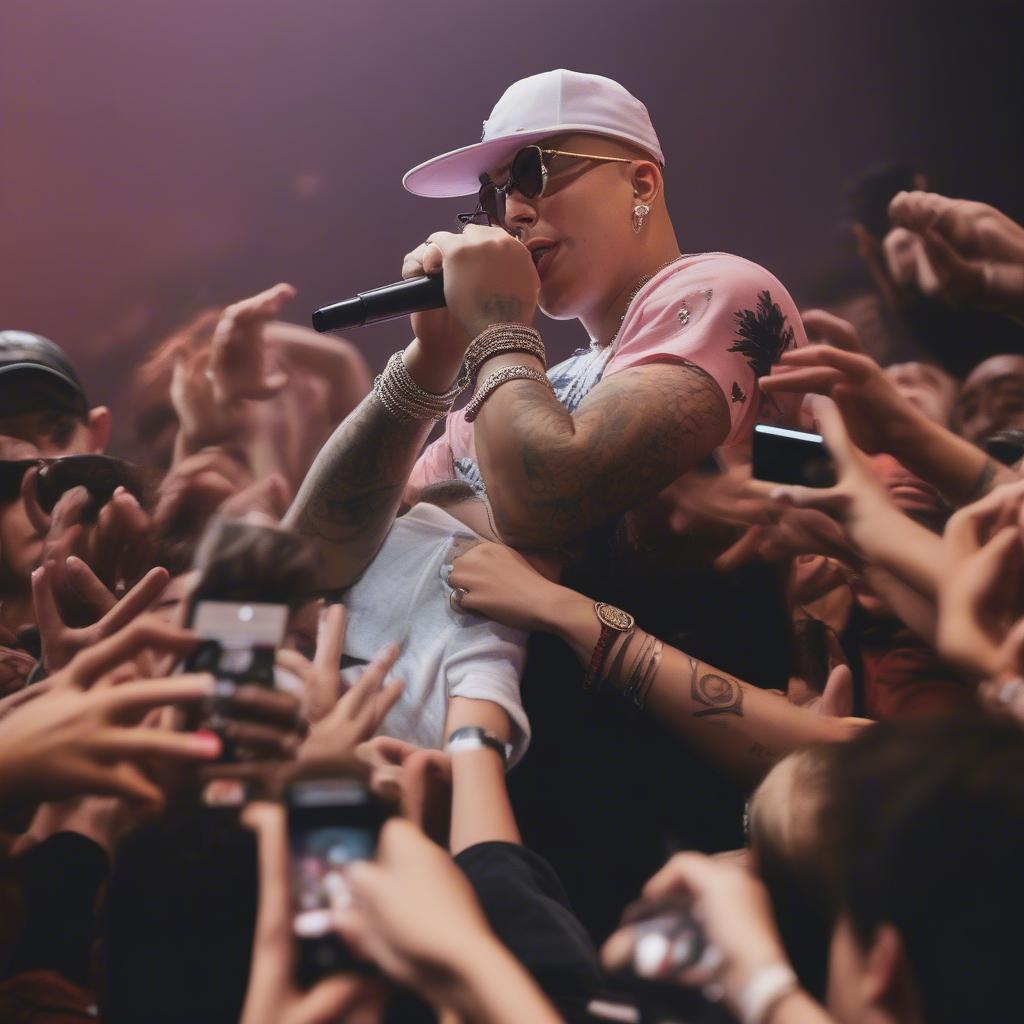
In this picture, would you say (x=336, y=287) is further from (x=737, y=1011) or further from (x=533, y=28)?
(x=737, y=1011)

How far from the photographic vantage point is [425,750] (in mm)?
1033

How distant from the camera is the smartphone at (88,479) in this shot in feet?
4.55

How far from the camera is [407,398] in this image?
4.17 feet

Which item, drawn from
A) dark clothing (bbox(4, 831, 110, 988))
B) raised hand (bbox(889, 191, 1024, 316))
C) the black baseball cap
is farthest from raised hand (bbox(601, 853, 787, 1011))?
raised hand (bbox(889, 191, 1024, 316))

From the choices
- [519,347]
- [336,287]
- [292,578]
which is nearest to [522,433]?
[519,347]

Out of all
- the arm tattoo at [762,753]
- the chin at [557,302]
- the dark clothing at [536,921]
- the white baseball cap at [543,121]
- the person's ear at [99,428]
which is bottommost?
the arm tattoo at [762,753]

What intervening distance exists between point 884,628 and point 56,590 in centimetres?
95

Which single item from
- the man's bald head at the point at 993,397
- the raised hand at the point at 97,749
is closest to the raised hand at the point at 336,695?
the raised hand at the point at 97,749

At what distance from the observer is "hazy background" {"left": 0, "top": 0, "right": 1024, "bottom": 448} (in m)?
1.67

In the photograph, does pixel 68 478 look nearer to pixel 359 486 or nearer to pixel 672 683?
pixel 359 486

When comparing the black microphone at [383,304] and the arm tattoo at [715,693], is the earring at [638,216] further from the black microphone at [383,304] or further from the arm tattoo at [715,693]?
the arm tattoo at [715,693]

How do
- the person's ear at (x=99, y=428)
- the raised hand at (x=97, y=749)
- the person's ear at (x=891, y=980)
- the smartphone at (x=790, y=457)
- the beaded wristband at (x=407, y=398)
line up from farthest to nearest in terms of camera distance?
the person's ear at (x=99, y=428)
the beaded wristband at (x=407, y=398)
the smartphone at (x=790, y=457)
the raised hand at (x=97, y=749)
the person's ear at (x=891, y=980)

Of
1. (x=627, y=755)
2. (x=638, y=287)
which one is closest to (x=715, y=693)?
(x=627, y=755)

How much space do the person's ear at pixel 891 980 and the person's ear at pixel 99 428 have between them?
1.21 m
